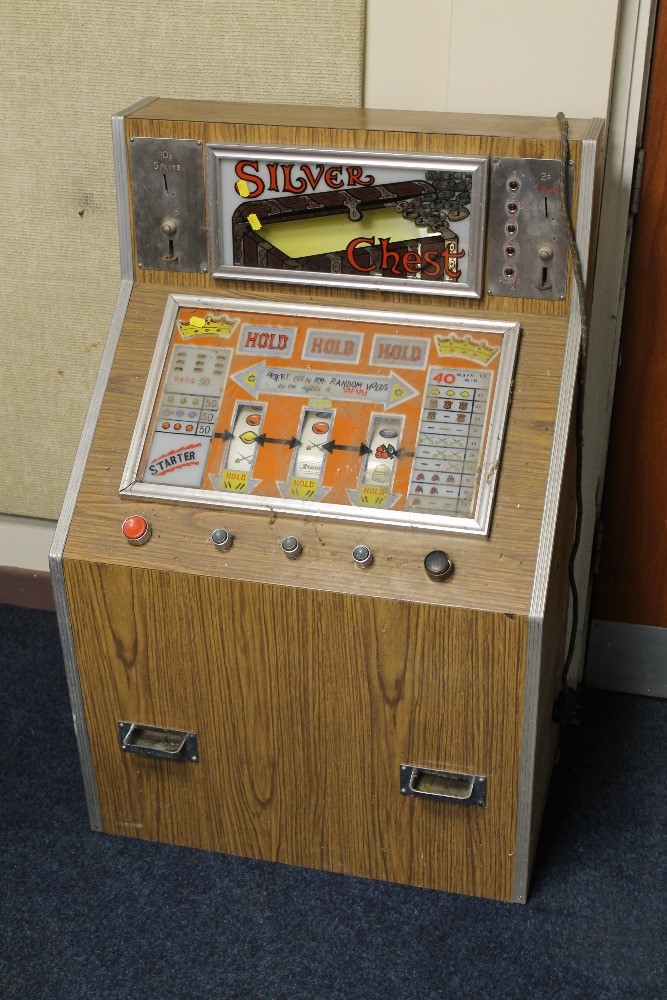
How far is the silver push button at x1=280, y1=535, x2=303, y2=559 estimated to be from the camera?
185 centimetres

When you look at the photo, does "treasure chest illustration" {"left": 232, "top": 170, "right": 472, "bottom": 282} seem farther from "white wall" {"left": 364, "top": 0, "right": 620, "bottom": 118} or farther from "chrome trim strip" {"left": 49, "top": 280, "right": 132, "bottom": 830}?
"white wall" {"left": 364, "top": 0, "right": 620, "bottom": 118}

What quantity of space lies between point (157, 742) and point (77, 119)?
1.39 meters

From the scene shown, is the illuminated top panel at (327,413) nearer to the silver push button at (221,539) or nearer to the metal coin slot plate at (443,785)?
the silver push button at (221,539)

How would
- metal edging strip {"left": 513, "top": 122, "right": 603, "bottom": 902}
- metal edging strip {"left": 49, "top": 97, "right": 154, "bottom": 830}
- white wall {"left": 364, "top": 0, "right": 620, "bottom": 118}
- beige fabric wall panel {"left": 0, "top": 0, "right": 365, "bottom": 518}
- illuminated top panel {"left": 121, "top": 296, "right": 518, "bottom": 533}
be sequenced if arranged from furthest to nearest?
beige fabric wall panel {"left": 0, "top": 0, "right": 365, "bottom": 518}
white wall {"left": 364, "top": 0, "right": 620, "bottom": 118}
metal edging strip {"left": 49, "top": 97, "right": 154, "bottom": 830}
illuminated top panel {"left": 121, "top": 296, "right": 518, "bottom": 533}
metal edging strip {"left": 513, "top": 122, "right": 603, "bottom": 902}

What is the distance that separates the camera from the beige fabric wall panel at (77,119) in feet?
7.55

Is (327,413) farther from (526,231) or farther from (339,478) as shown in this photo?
(526,231)

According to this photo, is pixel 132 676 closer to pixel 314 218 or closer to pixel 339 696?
pixel 339 696

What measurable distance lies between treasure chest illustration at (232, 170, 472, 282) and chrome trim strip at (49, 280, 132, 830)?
0.28m

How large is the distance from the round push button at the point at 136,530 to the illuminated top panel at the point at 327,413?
0.06 meters

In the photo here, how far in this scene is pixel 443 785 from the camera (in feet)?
6.53

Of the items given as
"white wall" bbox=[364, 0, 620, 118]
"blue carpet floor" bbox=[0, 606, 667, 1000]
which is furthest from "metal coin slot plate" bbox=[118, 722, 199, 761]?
"white wall" bbox=[364, 0, 620, 118]

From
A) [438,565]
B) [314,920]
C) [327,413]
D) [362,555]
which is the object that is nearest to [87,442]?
[327,413]

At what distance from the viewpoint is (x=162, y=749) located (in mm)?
2064

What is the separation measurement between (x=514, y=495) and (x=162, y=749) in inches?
31.9
